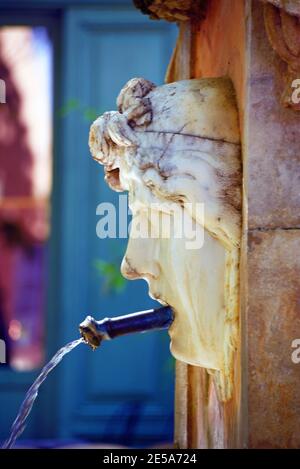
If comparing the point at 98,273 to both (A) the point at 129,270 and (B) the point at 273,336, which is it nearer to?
(A) the point at 129,270

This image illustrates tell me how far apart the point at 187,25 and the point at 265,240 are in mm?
1038

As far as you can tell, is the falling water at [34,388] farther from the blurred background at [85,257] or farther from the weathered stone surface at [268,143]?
the blurred background at [85,257]

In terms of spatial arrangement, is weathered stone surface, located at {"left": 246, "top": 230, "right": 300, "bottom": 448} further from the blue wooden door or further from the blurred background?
the blue wooden door

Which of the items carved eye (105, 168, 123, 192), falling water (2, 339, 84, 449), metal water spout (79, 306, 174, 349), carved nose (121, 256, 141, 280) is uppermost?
carved eye (105, 168, 123, 192)

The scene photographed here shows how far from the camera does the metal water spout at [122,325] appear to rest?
2.70 m

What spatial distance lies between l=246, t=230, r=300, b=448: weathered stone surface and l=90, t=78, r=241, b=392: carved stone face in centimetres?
13

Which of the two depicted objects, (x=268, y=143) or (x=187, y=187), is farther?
(x=187, y=187)

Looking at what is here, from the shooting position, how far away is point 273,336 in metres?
2.40

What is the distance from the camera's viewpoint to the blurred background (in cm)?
669

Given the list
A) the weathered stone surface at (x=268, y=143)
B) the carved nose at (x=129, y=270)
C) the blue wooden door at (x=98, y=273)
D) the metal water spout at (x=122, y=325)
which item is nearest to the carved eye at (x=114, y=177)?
the carved nose at (x=129, y=270)

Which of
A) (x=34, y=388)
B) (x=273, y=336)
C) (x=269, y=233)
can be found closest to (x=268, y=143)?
(x=269, y=233)

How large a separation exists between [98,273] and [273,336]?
14.2ft

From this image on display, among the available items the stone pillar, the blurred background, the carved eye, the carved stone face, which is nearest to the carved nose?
the carved stone face
